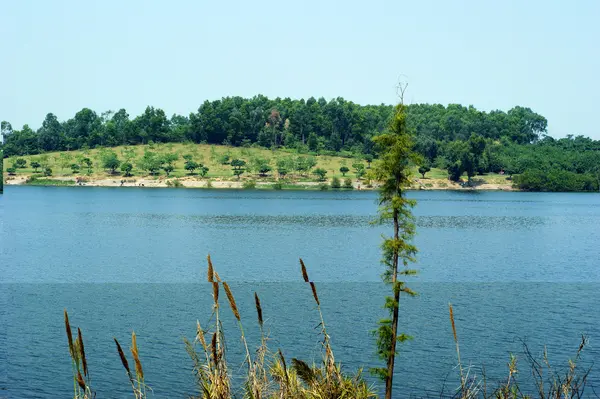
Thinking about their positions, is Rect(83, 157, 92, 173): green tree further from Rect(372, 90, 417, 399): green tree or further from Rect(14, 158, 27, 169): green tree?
Rect(372, 90, 417, 399): green tree

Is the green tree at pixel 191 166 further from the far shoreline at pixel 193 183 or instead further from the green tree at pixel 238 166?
the green tree at pixel 238 166

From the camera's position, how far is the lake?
3086 centimetres

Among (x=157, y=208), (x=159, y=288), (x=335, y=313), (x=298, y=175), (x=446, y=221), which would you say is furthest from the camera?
(x=298, y=175)

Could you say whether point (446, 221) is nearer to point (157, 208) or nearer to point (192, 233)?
point (192, 233)

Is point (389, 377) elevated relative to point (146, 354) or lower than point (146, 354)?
elevated

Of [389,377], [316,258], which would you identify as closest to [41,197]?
[316,258]

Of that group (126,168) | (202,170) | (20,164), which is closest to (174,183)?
(202,170)

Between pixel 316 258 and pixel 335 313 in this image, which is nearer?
pixel 335 313

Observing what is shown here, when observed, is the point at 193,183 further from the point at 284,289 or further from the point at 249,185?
the point at 284,289

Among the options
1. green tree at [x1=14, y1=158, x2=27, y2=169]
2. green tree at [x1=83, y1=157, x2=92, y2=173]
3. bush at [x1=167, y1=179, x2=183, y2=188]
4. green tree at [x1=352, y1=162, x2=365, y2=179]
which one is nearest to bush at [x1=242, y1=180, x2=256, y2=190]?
bush at [x1=167, y1=179, x2=183, y2=188]

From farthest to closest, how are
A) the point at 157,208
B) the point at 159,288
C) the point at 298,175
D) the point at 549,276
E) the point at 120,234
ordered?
the point at 298,175 < the point at 157,208 < the point at 120,234 < the point at 549,276 < the point at 159,288

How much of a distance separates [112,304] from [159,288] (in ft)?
19.8

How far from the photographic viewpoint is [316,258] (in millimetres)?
64000

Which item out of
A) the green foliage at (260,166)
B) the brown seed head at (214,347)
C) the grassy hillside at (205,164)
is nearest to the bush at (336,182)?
the grassy hillside at (205,164)
